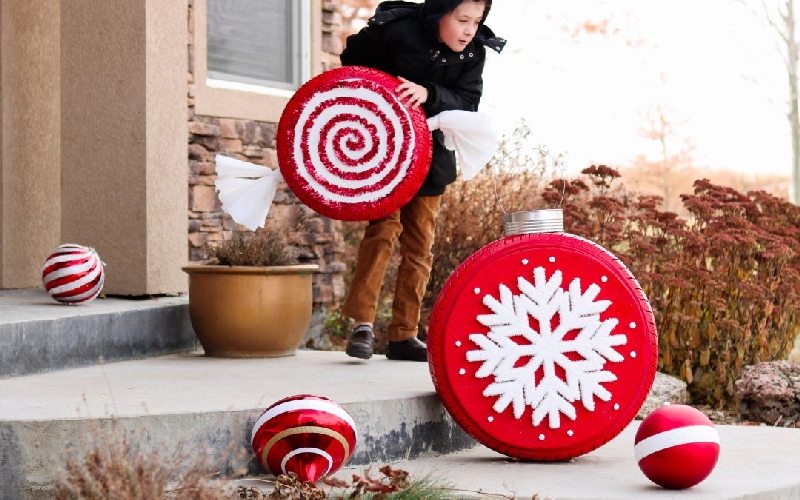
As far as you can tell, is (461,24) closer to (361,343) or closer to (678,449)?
(361,343)

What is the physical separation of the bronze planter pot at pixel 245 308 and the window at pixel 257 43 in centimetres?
177

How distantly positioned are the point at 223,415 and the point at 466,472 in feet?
2.64

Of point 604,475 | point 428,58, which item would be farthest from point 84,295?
point 604,475

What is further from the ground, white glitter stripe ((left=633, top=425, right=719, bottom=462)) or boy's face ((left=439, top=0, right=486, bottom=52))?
boy's face ((left=439, top=0, right=486, bottom=52))

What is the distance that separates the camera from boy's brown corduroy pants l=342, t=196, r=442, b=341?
15.3 feet

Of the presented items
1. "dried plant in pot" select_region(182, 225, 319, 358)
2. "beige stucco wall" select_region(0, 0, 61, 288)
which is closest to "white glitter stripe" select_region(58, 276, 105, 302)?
"dried plant in pot" select_region(182, 225, 319, 358)

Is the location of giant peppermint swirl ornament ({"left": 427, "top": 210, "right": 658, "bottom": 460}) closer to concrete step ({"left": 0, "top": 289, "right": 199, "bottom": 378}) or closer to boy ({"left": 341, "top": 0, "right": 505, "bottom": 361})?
boy ({"left": 341, "top": 0, "right": 505, "bottom": 361})

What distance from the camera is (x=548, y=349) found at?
354cm

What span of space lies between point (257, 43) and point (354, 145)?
275 cm

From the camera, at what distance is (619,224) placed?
253 inches

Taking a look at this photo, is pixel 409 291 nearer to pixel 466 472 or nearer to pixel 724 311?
pixel 466 472

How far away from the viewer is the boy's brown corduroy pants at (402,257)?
4.65 m

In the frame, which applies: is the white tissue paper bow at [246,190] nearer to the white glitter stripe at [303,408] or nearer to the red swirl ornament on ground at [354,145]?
the red swirl ornament on ground at [354,145]

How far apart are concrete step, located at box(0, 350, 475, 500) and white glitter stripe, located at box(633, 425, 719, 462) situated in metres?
0.89
